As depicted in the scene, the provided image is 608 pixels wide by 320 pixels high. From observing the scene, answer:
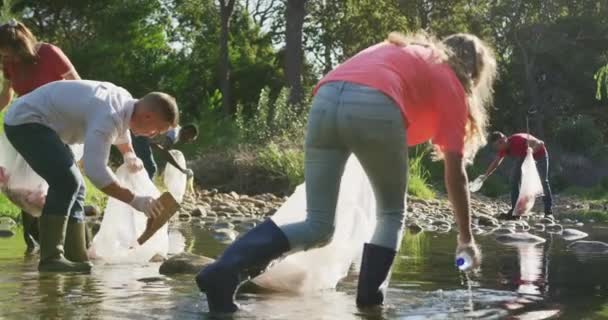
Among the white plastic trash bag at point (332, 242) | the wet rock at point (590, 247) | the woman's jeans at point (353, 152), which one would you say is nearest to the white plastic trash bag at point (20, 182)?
the white plastic trash bag at point (332, 242)

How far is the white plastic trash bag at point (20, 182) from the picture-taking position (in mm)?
5738

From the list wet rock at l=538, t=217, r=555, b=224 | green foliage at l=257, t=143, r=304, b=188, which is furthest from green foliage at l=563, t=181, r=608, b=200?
wet rock at l=538, t=217, r=555, b=224

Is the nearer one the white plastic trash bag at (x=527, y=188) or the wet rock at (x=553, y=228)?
the wet rock at (x=553, y=228)

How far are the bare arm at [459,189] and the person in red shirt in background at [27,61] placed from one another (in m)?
2.38

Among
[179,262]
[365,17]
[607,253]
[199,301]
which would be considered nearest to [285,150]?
[607,253]

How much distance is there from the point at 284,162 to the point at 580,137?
1418 cm

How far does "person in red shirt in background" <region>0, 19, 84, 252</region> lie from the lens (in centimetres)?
558

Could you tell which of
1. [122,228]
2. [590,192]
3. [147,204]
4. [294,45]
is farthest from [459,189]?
[294,45]

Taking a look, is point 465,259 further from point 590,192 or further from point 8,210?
point 590,192

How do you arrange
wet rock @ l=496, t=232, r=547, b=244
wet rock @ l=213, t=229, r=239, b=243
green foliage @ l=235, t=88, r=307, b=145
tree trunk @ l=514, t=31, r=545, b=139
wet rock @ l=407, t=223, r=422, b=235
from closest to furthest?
1. wet rock @ l=213, t=229, r=239, b=243
2. wet rock @ l=496, t=232, r=547, b=244
3. wet rock @ l=407, t=223, r=422, b=235
4. green foliage @ l=235, t=88, r=307, b=145
5. tree trunk @ l=514, t=31, r=545, b=139

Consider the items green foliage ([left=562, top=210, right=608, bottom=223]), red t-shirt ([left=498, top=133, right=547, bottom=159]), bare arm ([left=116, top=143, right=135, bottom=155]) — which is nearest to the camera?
bare arm ([left=116, top=143, right=135, bottom=155])

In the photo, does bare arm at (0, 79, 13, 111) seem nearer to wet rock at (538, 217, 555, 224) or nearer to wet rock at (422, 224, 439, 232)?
wet rock at (422, 224, 439, 232)

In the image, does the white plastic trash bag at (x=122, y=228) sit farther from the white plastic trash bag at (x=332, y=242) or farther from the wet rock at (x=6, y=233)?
the wet rock at (x=6, y=233)

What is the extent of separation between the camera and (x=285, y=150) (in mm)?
16875
